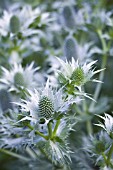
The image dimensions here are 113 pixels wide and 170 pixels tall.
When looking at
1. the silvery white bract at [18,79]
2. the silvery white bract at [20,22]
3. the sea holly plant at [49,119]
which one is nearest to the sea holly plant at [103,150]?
the sea holly plant at [49,119]

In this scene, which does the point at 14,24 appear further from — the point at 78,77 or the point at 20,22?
the point at 78,77

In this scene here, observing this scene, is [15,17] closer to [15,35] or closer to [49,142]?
[15,35]

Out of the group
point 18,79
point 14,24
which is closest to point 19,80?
point 18,79

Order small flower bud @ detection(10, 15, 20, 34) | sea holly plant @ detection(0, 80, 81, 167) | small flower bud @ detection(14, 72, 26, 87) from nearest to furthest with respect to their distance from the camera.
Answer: sea holly plant @ detection(0, 80, 81, 167) < small flower bud @ detection(14, 72, 26, 87) < small flower bud @ detection(10, 15, 20, 34)

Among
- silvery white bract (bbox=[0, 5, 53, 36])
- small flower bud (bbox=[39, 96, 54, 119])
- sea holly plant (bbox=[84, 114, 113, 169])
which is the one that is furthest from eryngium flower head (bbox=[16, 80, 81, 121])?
silvery white bract (bbox=[0, 5, 53, 36])

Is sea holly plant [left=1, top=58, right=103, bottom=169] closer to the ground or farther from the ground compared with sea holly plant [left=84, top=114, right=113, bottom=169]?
farther from the ground

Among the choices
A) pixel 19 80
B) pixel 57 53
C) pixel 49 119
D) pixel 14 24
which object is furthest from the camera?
pixel 57 53

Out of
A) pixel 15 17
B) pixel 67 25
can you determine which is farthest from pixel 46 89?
pixel 67 25

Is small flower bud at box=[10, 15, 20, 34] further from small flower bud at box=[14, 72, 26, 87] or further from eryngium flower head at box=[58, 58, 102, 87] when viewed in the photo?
eryngium flower head at box=[58, 58, 102, 87]
